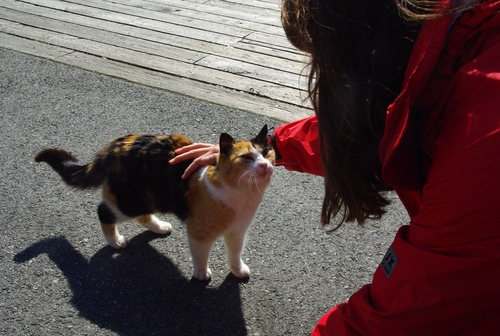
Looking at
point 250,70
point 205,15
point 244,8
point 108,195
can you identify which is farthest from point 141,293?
point 244,8

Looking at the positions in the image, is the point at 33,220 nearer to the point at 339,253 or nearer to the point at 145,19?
the point at 339,253

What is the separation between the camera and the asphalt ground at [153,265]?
7.90ft

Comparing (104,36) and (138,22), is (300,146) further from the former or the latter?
(138,22)

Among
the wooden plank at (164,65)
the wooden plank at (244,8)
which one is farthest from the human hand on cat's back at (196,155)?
the wooden plank at (244,8)

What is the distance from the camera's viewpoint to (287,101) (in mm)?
4281

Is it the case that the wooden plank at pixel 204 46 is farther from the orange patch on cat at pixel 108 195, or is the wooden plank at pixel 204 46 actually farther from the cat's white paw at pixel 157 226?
the orange patch on cat at pixel 108 195

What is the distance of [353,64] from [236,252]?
1.47m

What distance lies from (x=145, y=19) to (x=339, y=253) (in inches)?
165

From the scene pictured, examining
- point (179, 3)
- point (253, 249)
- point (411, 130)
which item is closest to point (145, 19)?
point (179, 3)

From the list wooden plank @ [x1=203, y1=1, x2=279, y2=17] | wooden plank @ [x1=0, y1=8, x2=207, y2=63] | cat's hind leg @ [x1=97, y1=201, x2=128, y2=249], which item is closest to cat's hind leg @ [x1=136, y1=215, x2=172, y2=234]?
cat's hind leg @ [x1=97, y1=201, x2=128, y2=249]

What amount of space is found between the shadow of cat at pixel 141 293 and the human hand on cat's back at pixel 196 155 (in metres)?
0.57

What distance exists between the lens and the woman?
44.0 inches

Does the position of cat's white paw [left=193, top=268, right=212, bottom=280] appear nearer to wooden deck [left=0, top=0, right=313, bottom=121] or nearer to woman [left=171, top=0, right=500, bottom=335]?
woman [left=171, top=0, right=500, bottom=335]

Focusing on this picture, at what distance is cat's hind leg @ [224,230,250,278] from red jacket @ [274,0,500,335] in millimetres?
1272
